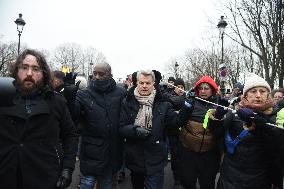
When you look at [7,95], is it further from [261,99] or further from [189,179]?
[189,179]

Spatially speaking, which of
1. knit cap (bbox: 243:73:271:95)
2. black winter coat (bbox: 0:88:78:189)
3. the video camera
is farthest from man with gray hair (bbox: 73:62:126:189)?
the video camera

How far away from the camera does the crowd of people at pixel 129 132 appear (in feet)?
8.61

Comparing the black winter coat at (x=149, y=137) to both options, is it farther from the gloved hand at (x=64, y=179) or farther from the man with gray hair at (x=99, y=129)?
the gloved hand at (x=64, y=179)

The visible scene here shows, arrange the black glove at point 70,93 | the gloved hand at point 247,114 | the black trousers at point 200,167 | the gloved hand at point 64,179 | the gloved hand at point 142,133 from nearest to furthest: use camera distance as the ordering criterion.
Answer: the gloved hand at point 64,179, the gloved hand at point 247,114, the gloved hand at point 142,133, the black glove at point 70,93, the black trousers at point 200,167

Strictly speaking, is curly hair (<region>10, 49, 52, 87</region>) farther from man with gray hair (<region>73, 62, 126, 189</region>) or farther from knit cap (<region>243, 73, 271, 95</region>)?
knit cap (<region>243, 73, 271, 95</region>)

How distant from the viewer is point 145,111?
163 inches

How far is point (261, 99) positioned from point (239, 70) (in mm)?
32767

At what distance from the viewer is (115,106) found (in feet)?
14.0

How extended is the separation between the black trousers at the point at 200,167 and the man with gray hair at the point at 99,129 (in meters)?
0.96

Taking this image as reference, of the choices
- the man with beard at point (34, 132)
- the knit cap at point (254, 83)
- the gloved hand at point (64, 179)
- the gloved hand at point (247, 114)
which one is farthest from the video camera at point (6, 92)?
the knit cap at point (254, 83)

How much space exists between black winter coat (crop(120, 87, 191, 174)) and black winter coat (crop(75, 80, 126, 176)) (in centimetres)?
16

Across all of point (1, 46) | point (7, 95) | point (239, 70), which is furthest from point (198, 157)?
point (1, 46)

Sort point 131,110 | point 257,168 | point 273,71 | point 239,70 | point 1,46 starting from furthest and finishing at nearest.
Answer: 1. point 1,46
2. point 239,70
3. point 273,71
4. point 131,110
5. point 257,168

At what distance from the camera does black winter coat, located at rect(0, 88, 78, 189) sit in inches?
98.9
